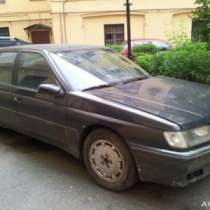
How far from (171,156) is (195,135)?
30 centimetres

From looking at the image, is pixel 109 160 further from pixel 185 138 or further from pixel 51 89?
pixel 51 89

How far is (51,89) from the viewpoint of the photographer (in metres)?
3.57

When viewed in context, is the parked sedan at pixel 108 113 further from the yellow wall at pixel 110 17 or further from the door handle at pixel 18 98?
the yellow wall at pixel 110 17

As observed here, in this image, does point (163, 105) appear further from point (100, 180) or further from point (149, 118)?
point (100, 180)

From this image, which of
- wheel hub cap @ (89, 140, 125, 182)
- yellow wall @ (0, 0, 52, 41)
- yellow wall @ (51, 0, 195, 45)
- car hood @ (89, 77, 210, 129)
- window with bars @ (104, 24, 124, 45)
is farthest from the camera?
yellow wall @ (0, 0, 52, 41)

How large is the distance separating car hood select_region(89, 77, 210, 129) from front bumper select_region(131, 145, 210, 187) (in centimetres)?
27

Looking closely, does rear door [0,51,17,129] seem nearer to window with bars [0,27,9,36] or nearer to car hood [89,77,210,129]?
car hood [89,77,210,129]

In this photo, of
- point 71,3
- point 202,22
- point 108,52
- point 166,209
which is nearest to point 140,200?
point 166,209

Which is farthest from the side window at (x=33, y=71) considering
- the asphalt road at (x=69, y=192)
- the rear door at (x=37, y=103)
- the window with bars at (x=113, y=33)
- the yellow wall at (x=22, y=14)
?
the yellow wall at (x=22, y=14)

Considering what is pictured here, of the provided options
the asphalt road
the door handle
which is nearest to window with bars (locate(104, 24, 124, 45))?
the door handle

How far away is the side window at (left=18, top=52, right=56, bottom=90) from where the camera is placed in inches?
150

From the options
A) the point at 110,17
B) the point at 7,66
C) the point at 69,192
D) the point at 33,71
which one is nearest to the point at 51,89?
the point at 33,71

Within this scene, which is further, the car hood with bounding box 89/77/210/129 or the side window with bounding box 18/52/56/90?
the side window with bounding box 18/52/56/90

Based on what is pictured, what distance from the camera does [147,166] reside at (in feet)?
9.46
